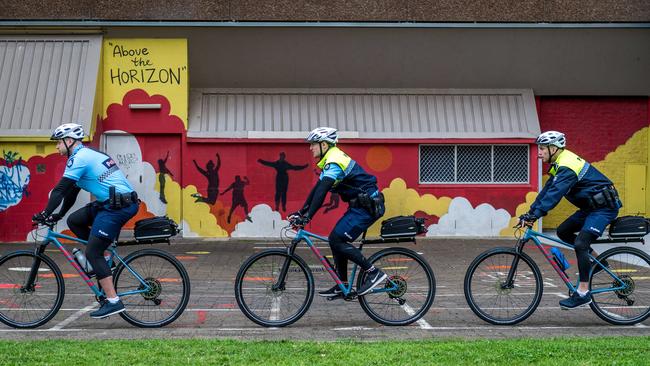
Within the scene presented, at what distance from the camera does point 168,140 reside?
19656 mm

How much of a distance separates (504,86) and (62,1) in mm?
10951

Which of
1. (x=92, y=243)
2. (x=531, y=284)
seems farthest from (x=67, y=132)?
(x=531, y=284)

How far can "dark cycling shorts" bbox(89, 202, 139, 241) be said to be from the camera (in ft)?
25.7

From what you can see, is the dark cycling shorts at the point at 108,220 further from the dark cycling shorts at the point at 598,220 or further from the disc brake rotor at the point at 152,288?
the dark cycling shorts at the point at 598,220

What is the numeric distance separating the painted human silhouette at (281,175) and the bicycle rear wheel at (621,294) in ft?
39.0

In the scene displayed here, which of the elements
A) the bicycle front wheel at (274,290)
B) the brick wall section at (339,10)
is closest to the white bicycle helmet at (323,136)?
the bicycle front wheel at (274,290)

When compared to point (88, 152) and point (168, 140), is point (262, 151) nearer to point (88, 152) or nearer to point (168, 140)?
point (168, 140)

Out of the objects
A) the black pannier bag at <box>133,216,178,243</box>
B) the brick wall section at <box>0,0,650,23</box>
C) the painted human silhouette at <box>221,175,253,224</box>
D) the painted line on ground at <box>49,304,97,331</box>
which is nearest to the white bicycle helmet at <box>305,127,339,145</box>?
the black pannier bag at <box>133,216,178,243</box>

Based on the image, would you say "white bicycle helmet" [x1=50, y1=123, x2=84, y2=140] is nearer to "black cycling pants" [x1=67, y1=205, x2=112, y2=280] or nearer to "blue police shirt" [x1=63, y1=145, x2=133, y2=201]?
"blue police shirt" [x1=63, y1=145, x2=133, y2=201]

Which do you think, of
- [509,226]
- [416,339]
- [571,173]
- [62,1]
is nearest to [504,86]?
[509,226]

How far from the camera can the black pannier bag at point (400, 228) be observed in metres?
8.24

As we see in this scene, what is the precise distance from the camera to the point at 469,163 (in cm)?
2011

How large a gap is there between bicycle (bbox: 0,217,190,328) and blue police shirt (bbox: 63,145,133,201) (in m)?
0.51

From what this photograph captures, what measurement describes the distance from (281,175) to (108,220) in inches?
467
